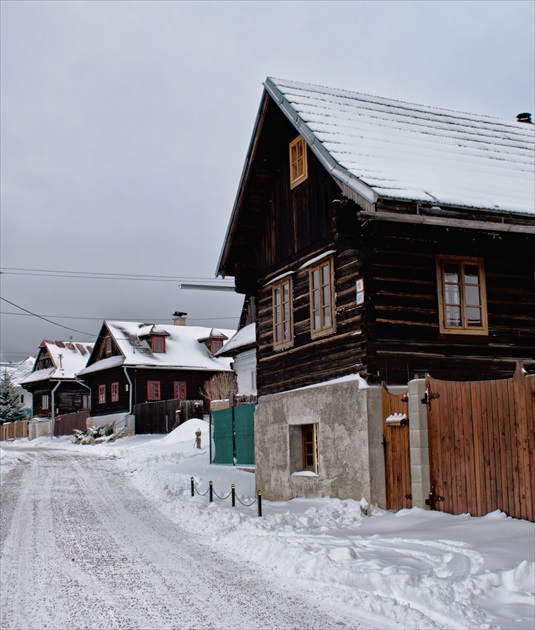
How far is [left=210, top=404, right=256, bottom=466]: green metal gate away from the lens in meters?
23.8

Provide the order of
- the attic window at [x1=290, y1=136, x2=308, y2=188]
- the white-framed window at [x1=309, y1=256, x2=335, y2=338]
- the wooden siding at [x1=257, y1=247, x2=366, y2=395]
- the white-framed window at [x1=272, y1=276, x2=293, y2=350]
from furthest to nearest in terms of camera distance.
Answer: the white-framed window at [x1=272, y1=276, x2=293, y2=350] < the attic window at [x1=290, y1=136, x2=308, y2=188] < the white-framed window at [x1=309, y1=256, x2=335, y2=338] < the wooden siding at [x1=257, y1=247, x2=366, y2=395]

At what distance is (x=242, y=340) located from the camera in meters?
40.0

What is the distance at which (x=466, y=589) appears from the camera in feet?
24.0

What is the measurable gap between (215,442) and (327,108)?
14155mm

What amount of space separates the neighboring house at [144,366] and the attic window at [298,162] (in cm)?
3349

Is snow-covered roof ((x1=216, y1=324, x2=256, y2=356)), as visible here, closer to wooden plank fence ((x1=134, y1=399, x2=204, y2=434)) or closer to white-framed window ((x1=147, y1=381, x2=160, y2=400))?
wooden plank fence ((x1=134, y1=399, x2=204, y2=434))

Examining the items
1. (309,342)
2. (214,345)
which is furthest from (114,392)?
(309,342)

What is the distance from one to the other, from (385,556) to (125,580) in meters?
3.26

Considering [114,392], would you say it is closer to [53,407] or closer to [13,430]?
[53,407]

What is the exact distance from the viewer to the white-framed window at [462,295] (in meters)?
14.7

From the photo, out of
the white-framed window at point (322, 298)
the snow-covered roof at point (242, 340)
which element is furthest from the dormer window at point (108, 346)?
the white-framed window at point (322, 298)

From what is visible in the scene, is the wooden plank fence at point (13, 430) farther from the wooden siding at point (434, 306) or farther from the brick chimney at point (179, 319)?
the wooden siding at point (434, 306)

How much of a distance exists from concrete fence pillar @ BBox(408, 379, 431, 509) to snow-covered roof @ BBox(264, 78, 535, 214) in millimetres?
3488

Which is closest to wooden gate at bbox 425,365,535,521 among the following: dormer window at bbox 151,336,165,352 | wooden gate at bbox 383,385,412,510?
wooden gate at bbox 383,385,412,510
